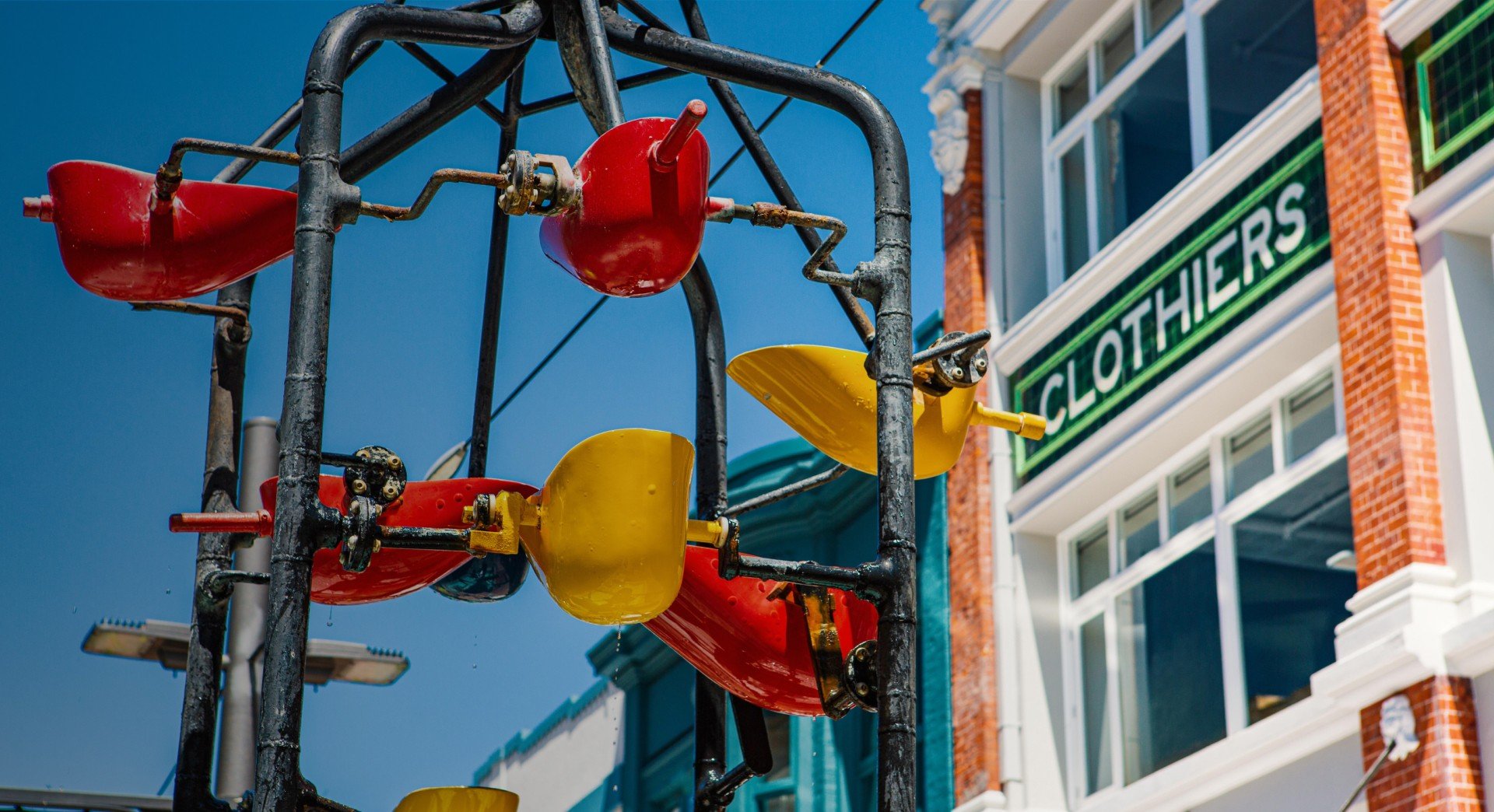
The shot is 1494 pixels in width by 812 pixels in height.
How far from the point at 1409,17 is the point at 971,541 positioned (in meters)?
6.22

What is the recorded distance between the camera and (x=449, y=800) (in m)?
5.51

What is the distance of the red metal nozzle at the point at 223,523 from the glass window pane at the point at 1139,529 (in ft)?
35.5

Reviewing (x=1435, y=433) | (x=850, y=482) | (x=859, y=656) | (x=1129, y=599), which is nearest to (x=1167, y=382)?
(x=1129, y=599)

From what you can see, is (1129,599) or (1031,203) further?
(1031,203)

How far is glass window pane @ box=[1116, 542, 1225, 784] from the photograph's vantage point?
1422cm

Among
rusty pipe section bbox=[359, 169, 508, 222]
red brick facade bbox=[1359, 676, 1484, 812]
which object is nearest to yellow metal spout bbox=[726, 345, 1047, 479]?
rusty pipe section bbox=[359, 169, 508, 222]

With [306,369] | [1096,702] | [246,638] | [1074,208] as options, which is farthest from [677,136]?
[1074,208]

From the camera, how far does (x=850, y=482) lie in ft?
62.0

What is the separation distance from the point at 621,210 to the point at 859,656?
1.34 metres

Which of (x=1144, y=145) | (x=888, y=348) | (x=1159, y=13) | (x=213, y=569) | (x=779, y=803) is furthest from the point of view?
(x=779, y=803)

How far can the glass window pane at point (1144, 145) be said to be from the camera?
622 inches

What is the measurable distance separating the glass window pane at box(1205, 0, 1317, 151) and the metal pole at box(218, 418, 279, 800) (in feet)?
26.7

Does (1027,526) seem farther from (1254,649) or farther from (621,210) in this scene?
(621,210)

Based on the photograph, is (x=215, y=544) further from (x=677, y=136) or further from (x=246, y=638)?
(x=246, y=638)
